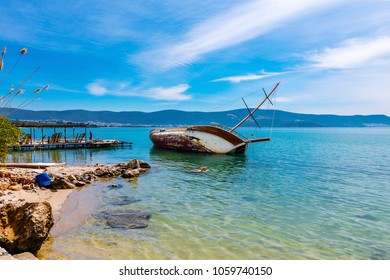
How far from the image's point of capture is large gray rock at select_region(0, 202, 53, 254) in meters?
7.93

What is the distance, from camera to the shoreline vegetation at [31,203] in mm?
7980

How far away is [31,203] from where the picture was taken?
29.0 feet

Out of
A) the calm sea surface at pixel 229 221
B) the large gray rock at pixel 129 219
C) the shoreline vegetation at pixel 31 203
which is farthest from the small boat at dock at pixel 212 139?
the large gray rock at pixel 129 219

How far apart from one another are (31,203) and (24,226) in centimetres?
85

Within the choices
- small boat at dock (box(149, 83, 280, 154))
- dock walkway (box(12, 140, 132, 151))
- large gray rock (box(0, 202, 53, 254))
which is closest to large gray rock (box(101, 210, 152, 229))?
large gray rock (box(0, 202, 53, 254))

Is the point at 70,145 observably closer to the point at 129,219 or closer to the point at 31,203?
the point at 129,219

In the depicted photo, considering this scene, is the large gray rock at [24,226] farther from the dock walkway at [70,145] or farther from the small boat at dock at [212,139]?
the dock walkway at [70,145]

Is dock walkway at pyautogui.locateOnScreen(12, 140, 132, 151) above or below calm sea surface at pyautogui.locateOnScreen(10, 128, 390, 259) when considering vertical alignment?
above

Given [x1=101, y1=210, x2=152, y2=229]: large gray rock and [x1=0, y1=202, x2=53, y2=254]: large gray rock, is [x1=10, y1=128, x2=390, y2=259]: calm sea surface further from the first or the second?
[x1=0, y1=202, x2=53, y2=254]: large gray rock

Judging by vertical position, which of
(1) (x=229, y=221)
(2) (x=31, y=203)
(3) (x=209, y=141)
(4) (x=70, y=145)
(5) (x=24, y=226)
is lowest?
(1) (x=229, y=221)

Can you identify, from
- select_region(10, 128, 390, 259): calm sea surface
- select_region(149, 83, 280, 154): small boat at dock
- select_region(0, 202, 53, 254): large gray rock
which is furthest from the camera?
select_region(149, 83, 280, 154): small boat at dock

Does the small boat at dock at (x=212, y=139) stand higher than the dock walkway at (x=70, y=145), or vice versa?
the small boat at dock at (x=212, y=139)

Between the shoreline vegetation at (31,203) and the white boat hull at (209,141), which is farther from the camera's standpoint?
the white boat hull at (209,141)

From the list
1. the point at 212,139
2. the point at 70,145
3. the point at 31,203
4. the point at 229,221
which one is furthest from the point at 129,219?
the point at 70,145
